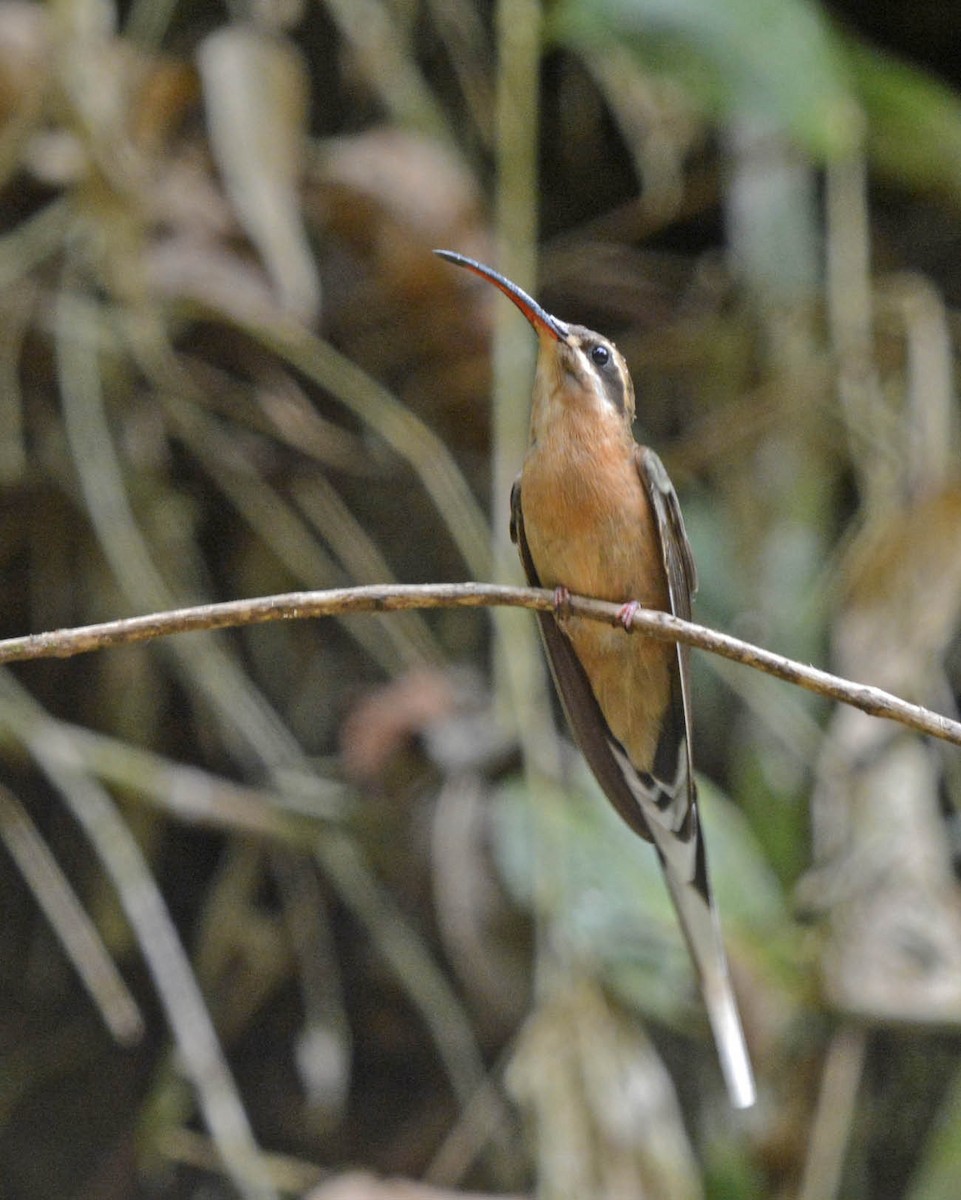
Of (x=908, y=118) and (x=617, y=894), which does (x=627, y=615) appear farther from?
(x=908, y=118)

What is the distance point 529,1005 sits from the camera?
3.44m

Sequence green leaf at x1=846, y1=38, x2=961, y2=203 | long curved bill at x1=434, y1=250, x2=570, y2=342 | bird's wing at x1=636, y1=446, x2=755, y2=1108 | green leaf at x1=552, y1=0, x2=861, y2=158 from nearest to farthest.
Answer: long curved bill at x1=434, y1=250, x2=570, y2=342 → bird's wing at x1=636, y1=446, x2=755, y2=1108 → green leaf at x1=552, y1=0, x2=861, y2=158 → green leaf at x1=846, y1=38, x2=961, y2=203

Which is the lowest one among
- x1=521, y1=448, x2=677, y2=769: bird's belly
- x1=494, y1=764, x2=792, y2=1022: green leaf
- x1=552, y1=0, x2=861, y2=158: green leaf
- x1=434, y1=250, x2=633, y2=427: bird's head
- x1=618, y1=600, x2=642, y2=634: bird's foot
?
x1=494, y1=764, x2=792, y2=1022: green leaf

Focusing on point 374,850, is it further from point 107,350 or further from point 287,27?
point 287,27

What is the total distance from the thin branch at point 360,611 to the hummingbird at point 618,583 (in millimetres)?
725

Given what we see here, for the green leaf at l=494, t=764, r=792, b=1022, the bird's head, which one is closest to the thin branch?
the bird's head

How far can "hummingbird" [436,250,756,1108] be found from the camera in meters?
2.38

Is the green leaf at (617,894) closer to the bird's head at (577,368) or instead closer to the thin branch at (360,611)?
the bird's head at (577,368)

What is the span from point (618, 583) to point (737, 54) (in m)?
1.61

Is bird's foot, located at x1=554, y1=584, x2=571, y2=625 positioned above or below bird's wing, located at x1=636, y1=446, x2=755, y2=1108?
above

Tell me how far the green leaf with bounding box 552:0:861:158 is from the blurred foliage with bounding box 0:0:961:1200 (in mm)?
11

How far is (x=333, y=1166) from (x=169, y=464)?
1.84m

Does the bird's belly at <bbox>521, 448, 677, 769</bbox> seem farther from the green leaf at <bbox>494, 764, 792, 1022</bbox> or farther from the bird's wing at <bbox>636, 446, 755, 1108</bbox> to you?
the green leaf at <bbox>494, 764, 792, 1022</bbox>

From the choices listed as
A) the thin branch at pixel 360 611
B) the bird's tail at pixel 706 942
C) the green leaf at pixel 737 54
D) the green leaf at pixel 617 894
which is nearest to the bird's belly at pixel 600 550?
the bird's tail at pixel 706 942
